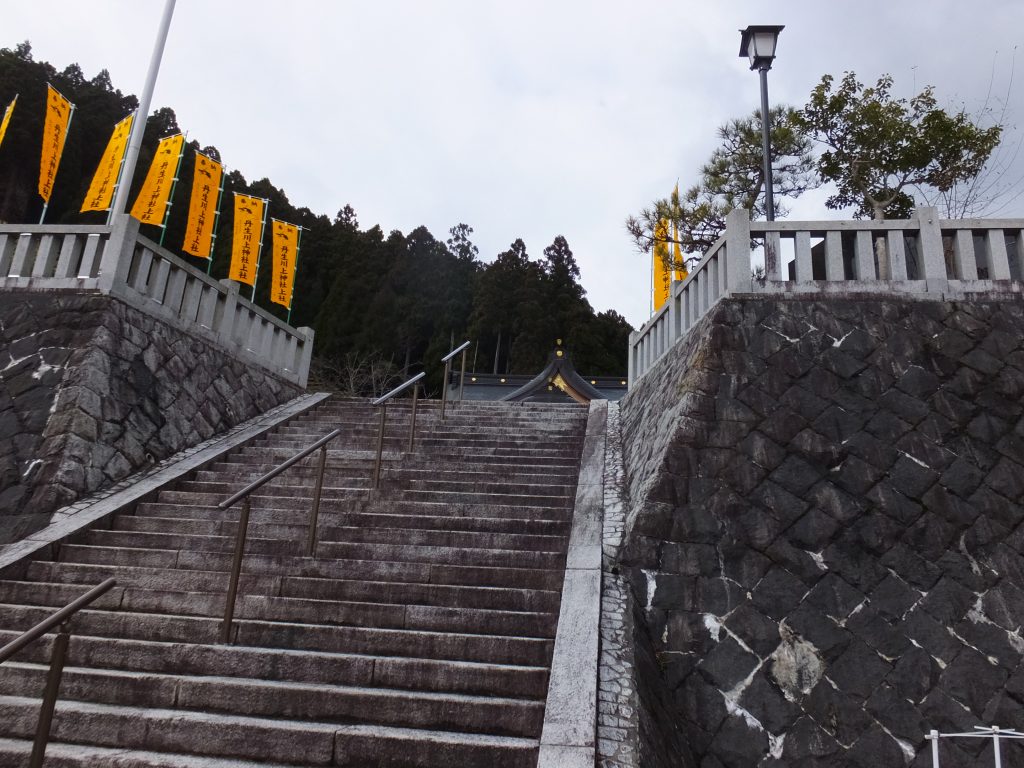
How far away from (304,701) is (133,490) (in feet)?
11.6

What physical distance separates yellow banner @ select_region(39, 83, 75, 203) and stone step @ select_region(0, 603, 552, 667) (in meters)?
7.80

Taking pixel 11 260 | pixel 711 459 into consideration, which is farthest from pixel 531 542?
pixel 11 260

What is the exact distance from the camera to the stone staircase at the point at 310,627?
3016mm

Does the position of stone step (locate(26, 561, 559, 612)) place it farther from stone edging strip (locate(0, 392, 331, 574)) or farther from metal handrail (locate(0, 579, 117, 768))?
metal handrail (locate(0, 579, 117, 768))

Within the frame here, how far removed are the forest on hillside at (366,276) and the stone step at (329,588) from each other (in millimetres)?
17103

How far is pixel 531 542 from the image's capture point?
482cm

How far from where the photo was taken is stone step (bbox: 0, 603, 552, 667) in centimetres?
361

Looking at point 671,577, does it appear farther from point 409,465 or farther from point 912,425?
point 409,465

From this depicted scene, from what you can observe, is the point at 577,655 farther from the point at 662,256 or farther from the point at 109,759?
the point at 662,256

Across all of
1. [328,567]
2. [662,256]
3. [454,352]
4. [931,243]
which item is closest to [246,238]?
[454,352]

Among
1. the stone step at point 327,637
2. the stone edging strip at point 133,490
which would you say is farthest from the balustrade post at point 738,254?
the stone edging strip at point 133,490

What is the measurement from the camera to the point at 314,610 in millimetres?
4023

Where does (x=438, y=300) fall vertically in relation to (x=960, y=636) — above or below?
above

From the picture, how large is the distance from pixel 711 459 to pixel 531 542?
1.48m
